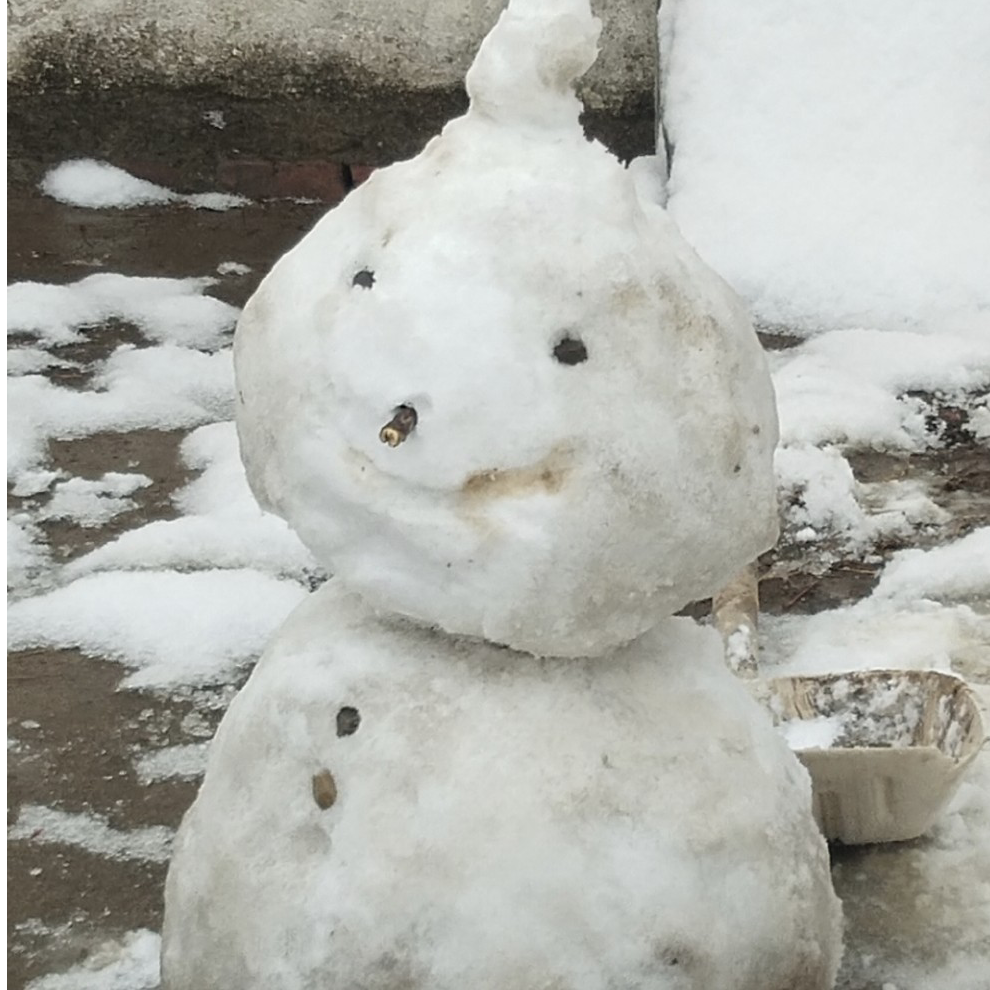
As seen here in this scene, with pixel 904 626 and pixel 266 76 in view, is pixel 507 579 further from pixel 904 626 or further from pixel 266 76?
pixel 266 76

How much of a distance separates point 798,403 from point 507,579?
7.85ft

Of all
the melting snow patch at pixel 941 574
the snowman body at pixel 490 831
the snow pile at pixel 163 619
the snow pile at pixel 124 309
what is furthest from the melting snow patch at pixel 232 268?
the snowman body at pixel 490 831

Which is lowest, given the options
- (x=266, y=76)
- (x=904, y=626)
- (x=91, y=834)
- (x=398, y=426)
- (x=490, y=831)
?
(x=91, y=834)

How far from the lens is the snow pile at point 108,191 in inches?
205

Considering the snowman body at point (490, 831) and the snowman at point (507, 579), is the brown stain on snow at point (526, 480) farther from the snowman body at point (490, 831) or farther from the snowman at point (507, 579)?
the snowman body at point (490, 831)

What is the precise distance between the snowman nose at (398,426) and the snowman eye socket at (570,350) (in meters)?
0.14

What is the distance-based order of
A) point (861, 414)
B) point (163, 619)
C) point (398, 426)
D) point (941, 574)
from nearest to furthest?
point (398, 426), point (163, 619), point (941, 574), point (861, 414)

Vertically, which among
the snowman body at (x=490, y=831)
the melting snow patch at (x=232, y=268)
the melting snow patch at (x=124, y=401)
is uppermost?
the snowman body at (x=490, y=831)

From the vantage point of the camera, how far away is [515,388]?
136 cm

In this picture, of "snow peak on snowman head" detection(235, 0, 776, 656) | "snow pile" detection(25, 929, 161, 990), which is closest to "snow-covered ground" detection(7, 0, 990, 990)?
"snow pile" detection(25, 929, 161, 990)

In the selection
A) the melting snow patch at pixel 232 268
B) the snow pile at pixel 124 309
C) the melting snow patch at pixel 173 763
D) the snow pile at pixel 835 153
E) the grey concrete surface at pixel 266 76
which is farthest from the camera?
the grey concrete surface at pixel 266 76

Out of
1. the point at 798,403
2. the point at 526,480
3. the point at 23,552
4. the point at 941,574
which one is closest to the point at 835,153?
the point at 798,403

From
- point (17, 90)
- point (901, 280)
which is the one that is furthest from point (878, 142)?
point (17, 90)

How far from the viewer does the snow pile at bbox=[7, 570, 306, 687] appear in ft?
8.66
